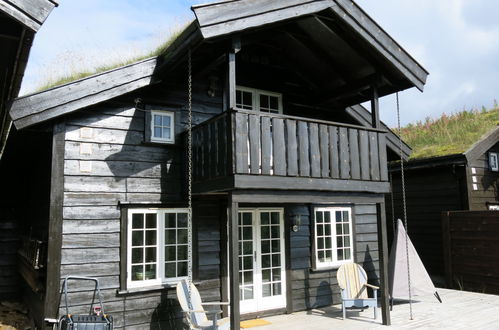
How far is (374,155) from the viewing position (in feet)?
23.8

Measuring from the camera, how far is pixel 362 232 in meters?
9.26

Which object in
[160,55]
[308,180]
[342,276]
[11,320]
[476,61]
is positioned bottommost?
[11,320]

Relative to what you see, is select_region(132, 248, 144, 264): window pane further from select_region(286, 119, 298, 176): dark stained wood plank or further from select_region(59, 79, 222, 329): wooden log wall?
select_region(286, 119, 298, 176): dark stained wood plank

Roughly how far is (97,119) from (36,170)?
7.27ft

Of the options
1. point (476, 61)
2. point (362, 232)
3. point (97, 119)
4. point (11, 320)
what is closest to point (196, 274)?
point (97, 119)

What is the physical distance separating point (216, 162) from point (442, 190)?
8.04 metres

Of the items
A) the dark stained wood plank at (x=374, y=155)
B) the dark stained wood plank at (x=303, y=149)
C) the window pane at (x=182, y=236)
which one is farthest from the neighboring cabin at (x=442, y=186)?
the window pane at (x=182, y=236)

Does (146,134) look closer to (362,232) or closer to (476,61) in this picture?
(362,232)

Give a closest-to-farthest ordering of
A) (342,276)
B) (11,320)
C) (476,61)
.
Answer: (11,320), (342,276), (476,61)

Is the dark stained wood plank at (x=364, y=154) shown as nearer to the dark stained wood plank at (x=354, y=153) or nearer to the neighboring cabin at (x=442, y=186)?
the dark stained wood plank at (x=354, y=153)

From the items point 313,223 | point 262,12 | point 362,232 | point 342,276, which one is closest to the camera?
point 262,12

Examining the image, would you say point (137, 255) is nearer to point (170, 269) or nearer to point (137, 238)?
point (137, 238)

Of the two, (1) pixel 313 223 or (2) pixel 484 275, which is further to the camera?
(2) pixel 484 275

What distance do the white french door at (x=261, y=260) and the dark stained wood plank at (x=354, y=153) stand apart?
5.98ft
